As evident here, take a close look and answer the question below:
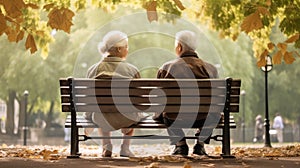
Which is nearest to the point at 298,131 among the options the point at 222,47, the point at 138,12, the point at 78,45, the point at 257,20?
the point at 222,47

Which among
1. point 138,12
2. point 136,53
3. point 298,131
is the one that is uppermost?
point 138,12

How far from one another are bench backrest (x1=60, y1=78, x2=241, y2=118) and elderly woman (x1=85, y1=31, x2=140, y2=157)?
0.18m

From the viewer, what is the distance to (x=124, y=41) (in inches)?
346

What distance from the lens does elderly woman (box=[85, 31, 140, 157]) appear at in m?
8.17

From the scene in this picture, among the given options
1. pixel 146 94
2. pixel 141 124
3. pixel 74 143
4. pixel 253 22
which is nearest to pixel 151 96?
pixel 146 94

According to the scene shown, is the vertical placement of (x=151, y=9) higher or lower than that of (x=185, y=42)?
lower

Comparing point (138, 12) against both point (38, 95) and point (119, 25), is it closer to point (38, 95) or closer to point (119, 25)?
point (119, 25)

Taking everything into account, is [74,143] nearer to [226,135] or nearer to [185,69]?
[185,69]

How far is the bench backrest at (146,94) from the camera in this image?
7996mm

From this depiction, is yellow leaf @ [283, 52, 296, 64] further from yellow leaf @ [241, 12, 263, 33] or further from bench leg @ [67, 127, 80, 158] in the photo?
bench leg @ [67, 127, 80, 158]

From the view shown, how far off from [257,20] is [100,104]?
341cm

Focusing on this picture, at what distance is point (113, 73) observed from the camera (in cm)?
833

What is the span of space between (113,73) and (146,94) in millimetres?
590

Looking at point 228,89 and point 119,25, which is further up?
point 119,25
